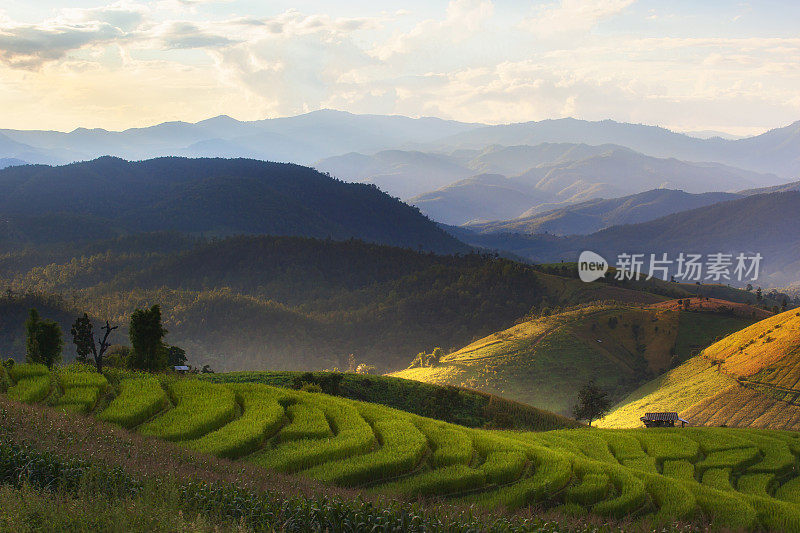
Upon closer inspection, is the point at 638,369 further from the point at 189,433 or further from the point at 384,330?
the point at 189,433

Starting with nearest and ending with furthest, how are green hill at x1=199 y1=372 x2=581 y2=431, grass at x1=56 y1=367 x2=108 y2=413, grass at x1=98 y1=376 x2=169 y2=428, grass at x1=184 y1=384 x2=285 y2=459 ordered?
1. grass at x1=184 y1=384 x2=285 y2=459
2. grass at x1=98 y1=376 x2=169 y2=428
3. grass at x1=56 y1=367 x2=108 y2=413
4. green hill at x1=199 y1=372 x2=581 y2=431

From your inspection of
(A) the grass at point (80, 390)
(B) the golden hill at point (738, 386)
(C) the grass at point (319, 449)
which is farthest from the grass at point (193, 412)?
(B) the golden hill at point (738, 386)

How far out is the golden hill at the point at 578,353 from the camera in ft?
325

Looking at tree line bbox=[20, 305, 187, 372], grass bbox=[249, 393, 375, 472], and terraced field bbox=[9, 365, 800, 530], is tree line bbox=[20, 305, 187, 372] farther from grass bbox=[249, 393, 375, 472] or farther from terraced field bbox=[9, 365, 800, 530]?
grass bbox=[249, 393, 375, 472]

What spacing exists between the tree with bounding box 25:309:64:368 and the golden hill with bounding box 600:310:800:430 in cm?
6145

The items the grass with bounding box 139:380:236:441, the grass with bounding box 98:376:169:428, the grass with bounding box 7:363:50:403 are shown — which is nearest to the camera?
the grass with bounding box 139:380:236:441

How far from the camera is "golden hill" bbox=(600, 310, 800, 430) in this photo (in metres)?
64.2

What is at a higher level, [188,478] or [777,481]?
[188,478]

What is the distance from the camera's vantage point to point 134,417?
75.2 feet

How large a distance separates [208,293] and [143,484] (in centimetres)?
17611

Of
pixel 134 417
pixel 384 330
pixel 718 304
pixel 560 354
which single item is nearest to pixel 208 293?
pixel 384 330

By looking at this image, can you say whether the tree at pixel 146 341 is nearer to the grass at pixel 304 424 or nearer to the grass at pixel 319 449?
the grass at pixel 304 424

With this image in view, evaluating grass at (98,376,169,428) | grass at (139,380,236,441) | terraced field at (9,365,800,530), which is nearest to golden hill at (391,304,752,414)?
terraced field at (9,365,800,530)

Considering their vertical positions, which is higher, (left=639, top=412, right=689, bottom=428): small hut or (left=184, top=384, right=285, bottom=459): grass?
(left=184, top=384, right=285, bottom=459): grass
